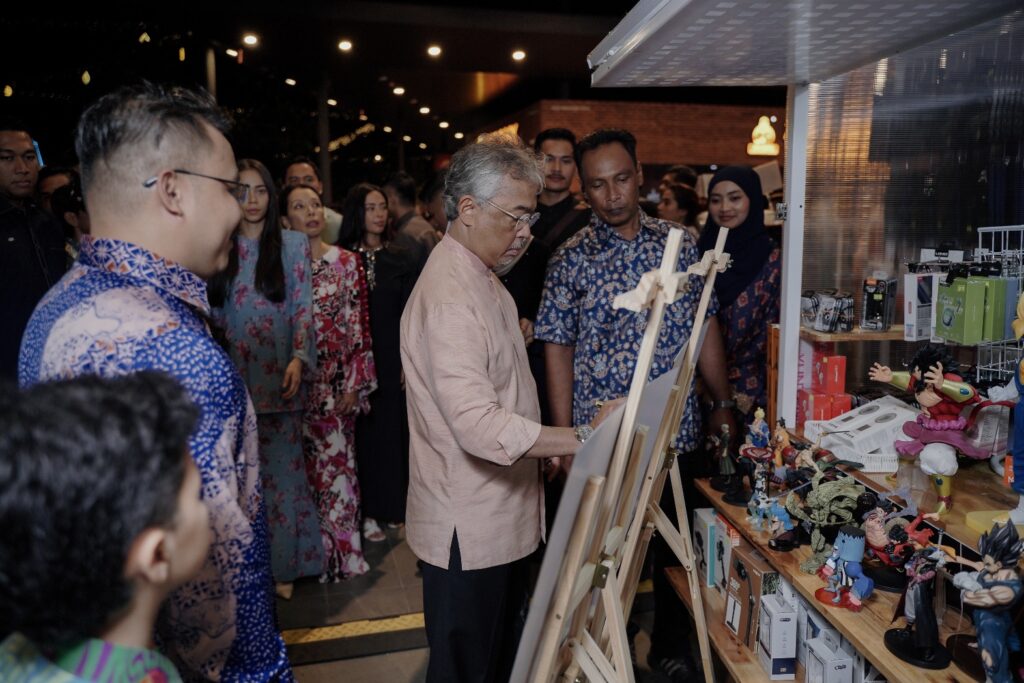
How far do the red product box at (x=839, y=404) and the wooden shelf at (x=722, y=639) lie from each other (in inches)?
25.5

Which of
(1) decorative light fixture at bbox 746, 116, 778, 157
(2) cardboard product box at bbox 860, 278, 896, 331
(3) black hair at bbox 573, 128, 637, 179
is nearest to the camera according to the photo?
(2) cardboard product box at bbox 860, 278, 896, 331

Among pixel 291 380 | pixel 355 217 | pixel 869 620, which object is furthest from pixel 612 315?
pixel 355 217

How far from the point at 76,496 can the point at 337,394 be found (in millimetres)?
2556

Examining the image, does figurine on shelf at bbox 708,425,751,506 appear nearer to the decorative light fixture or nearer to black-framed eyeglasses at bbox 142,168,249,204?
black-framed eyeglasses at bbox 142,168,249,204

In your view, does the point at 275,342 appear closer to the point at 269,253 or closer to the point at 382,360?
the point at 269,253

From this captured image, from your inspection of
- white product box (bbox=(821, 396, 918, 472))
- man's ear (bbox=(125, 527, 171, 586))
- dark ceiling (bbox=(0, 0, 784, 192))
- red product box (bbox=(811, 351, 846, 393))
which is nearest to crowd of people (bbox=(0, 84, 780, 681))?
man's ear (bbox=(125, 527, 171, 586))

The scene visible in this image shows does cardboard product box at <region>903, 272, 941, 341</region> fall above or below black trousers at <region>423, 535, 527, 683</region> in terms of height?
above

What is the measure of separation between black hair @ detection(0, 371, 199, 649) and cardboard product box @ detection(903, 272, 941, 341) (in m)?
1.77

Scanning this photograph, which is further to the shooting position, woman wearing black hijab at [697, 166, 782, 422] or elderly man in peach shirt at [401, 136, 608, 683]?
woman wearing black hijab at [697, 166, 782, 422]

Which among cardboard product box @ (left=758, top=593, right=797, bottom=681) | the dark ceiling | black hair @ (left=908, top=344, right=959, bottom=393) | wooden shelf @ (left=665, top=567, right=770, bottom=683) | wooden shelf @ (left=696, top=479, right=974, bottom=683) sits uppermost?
the dark ceiling

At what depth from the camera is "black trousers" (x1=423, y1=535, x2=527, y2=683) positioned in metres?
1.71

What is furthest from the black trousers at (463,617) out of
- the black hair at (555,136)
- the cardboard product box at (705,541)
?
the black hair at (555,136)

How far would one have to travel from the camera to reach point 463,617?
5.64 ft

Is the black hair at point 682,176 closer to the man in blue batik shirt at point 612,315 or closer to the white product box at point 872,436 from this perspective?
the man in blue batik shirt at point 612,315
